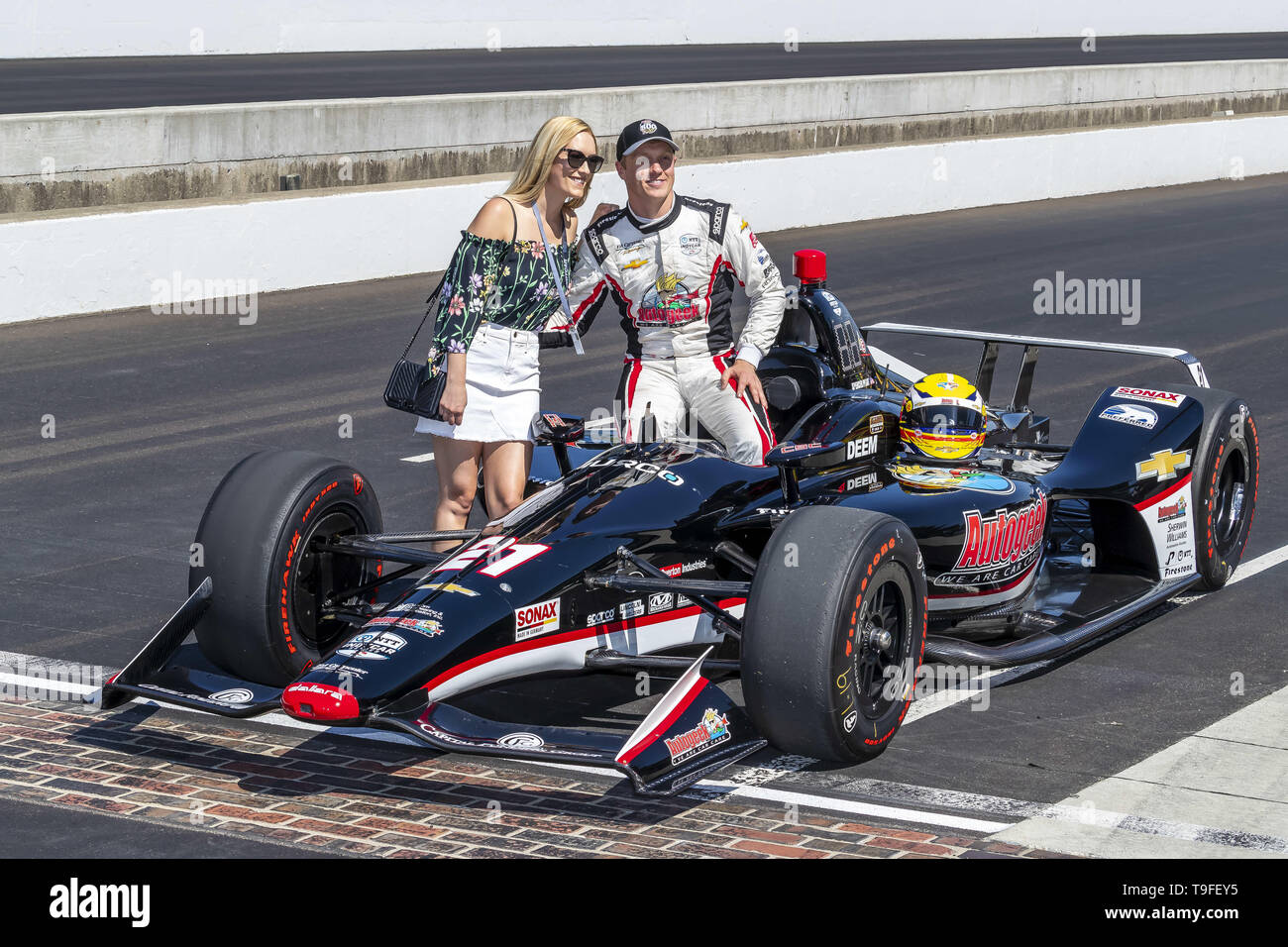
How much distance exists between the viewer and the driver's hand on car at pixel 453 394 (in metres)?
7.22

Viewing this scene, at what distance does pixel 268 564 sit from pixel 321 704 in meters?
1.02

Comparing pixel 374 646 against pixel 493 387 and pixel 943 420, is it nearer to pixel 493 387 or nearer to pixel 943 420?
pixel 493 387

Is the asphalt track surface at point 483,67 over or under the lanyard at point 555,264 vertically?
over

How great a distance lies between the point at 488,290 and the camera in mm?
7297

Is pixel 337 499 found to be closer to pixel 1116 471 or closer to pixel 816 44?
pixel 1116 471

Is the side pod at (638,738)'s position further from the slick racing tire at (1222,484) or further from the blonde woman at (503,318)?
the slick racing tire at (1222,484)

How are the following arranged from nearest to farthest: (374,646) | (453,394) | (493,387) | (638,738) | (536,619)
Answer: (638,738) → (374,646) → (536,619) → (453,394) → (493,387)

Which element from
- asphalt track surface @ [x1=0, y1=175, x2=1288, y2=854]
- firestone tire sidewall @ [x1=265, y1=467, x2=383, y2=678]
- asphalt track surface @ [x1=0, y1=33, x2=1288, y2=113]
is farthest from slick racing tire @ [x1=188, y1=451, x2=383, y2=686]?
asphalt track surface @ [x1=0, y1=33, x2=1288, y2=113]

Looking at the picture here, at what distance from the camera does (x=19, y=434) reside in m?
11.6

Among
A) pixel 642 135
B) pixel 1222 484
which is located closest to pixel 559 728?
pixel 642 135
